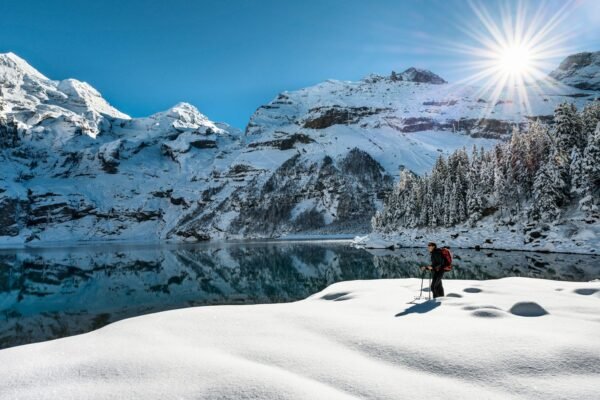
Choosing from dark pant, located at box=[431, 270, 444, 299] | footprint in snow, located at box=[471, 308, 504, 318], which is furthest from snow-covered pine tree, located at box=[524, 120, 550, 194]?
footprint in snow, located at box=[471, 308, 504, 318]

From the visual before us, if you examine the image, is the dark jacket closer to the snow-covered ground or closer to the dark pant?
the dark pant

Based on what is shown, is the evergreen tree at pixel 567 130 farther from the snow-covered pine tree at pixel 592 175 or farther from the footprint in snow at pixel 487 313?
the footprint in snow at pixel 487 313

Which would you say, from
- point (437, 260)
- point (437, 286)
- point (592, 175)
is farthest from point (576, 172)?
point (437, 286)

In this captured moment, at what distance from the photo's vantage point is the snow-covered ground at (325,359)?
341 centimetres

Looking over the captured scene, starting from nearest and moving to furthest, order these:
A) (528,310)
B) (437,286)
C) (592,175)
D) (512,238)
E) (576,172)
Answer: (528,310) → (437,286) → (592,175) → (576,172) → (512,238)

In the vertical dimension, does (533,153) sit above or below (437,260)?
above

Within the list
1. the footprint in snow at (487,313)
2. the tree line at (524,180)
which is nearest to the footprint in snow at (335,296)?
the footprint in snow at (487,313)

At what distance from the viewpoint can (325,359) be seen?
430 cm

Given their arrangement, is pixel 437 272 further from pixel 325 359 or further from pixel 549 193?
pixel 549 193

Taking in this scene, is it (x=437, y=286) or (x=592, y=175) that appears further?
(x=592, y=175)

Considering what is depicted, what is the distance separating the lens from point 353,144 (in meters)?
168

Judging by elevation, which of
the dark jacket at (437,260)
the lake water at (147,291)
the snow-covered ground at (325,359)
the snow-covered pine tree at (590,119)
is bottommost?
the lake water at (147,291)

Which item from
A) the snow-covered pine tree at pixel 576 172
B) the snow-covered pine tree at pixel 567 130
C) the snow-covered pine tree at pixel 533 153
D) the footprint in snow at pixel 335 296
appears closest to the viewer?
the footprint in snow at pixel 335 296

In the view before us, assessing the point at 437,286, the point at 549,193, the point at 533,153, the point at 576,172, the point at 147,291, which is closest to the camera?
the point at 437,286
